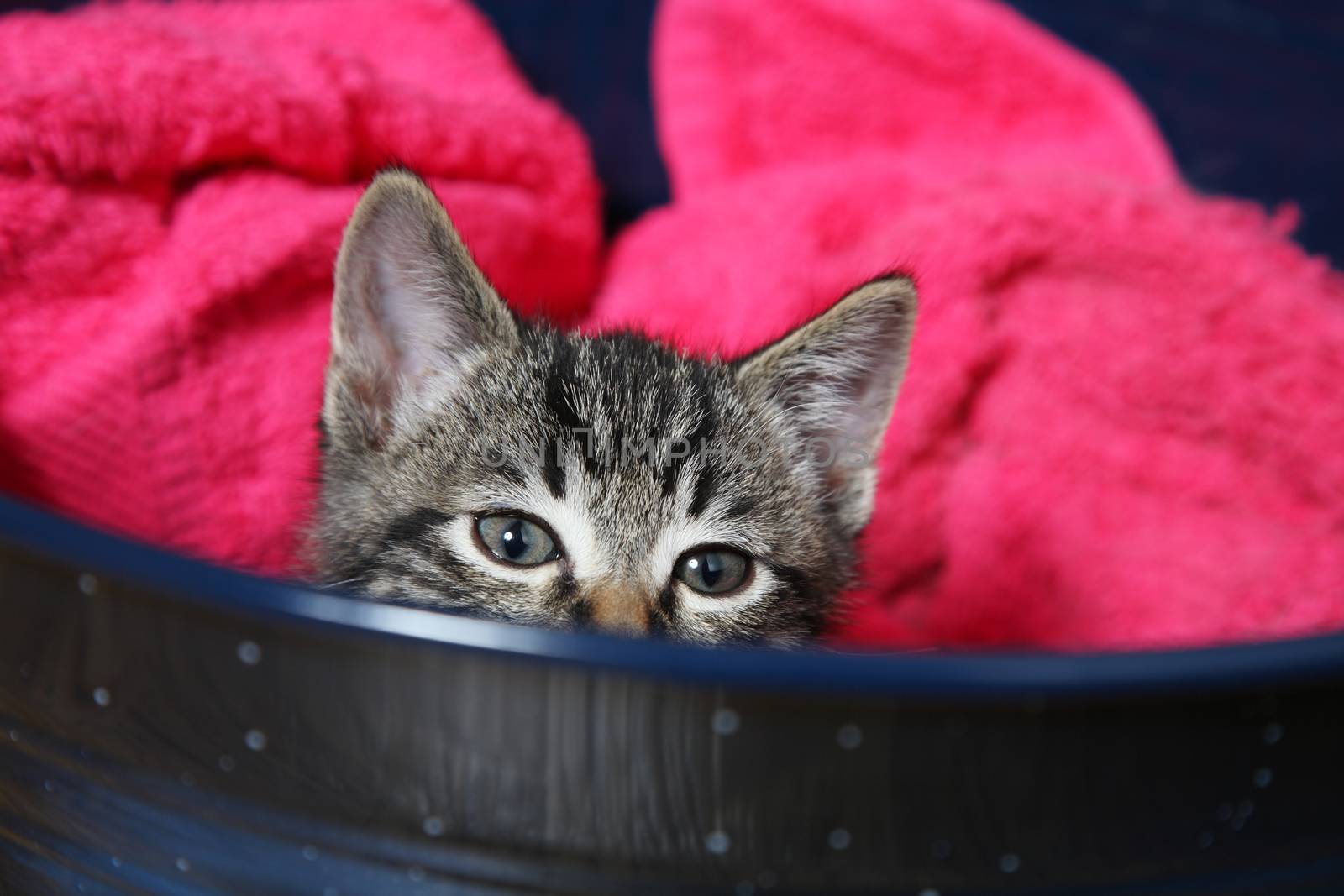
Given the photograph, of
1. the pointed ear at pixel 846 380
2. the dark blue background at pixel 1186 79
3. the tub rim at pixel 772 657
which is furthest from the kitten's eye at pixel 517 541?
the dark blue background at pixel 1186 79

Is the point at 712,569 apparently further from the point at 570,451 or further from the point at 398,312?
the point at 398,312

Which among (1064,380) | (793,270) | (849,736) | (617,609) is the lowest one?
(1064,380)

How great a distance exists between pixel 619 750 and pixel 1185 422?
136 centimetres

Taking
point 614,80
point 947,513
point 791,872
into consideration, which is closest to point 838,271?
point 947,513

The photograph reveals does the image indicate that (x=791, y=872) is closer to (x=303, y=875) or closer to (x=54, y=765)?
(x=303, y=875)

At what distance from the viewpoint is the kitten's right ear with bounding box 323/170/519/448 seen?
0.97 metres

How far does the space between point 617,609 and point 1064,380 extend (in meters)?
1.04

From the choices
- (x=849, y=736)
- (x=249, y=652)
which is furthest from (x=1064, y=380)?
(x=249, y=652)

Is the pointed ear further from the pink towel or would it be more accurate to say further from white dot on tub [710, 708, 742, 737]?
white dot on tub [710, 708, 742, 737]

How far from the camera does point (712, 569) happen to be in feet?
3.31

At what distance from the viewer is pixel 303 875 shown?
27.7 inches

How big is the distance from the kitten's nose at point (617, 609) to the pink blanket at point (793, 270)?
1.30 ft

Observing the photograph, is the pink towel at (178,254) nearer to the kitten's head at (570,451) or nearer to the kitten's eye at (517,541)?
the kitten's head at (570,451)

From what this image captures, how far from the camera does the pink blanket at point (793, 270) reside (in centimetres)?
121
